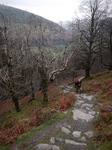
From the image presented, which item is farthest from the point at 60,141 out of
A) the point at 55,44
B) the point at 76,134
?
the point at 55,44

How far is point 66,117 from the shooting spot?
30.9ft

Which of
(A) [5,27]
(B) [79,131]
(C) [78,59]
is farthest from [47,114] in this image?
(C) [78,59]

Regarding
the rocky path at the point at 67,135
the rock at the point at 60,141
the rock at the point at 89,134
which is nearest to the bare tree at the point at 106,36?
the rocky path at the point at 67,135

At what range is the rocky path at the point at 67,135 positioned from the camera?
705 cm

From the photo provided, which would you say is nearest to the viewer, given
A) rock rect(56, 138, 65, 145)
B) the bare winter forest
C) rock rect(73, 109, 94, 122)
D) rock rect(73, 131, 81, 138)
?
rock rect(56, 138, 65, 145)

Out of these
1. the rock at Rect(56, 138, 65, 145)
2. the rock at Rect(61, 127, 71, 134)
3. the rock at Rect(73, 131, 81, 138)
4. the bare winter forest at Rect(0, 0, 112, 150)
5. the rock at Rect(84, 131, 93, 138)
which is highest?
the bare winter forest at Rect(0, 0, 112, 150)

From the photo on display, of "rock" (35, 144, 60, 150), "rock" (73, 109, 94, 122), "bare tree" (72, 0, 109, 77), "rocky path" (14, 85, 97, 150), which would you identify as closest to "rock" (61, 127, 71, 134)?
"rocky path" (14, 85, 97, 150)

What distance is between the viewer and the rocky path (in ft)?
23.1

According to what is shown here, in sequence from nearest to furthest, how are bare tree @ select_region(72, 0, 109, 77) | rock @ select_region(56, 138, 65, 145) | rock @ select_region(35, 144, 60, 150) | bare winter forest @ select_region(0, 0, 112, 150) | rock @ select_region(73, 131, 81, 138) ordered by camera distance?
1. rock @ select_region(35, 144, 60, 150)
2. rock @ select_region(56, 138, 65, 145)
3. rock @ select_region(73, 131, 81, 138)
4. bare winter forest @ select_region(0, 0, 112, 150)
5. bare tree @ select_region(72, 0, 109, 77)

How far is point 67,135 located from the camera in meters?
7.76

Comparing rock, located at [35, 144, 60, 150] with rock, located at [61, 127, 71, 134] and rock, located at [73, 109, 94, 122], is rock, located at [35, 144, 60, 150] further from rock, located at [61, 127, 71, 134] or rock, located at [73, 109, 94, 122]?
rock, located at [73, 109, 94, 122]

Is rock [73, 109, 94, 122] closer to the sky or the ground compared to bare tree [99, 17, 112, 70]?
closer to the ground

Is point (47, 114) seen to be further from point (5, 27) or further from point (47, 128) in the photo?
point (5, 27)

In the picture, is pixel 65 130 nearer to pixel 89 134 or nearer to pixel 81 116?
pixel 89 134
